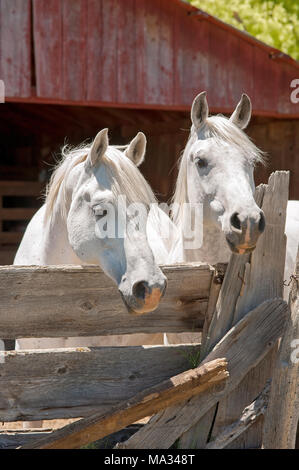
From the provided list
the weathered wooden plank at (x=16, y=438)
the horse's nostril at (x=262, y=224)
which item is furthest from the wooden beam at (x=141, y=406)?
the horse's nostril at (x=262, y=224)

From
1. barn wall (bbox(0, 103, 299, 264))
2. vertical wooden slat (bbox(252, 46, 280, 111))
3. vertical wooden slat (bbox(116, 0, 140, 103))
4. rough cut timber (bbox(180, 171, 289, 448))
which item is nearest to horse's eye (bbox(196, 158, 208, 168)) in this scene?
rough cut timber (bbox(180, 171, 289, 448))

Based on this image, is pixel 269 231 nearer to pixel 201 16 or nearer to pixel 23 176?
pixel 201 16

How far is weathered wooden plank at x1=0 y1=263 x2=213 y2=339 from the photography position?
2605 millimetres

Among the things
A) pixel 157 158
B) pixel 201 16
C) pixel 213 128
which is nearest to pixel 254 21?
pixel 157 158

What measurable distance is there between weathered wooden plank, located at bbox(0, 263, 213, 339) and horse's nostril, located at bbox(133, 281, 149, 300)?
25 cm

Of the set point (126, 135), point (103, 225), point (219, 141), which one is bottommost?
point (103, 225)

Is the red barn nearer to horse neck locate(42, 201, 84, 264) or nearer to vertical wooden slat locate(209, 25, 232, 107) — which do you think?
vertical wooden slat locate(209, 25, 232, 107)

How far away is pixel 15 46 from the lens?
21.6ft

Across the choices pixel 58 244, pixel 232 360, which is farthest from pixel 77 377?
pixel 58 244

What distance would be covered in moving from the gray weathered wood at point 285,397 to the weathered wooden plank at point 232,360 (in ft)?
0.26

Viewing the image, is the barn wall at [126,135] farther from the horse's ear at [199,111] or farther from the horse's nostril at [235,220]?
the horse's nostril at [235,220]

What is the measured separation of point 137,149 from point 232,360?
1.13 metres

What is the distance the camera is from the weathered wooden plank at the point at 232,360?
2629 millimetres

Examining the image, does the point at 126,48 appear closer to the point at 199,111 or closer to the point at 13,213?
the point at 199,111
